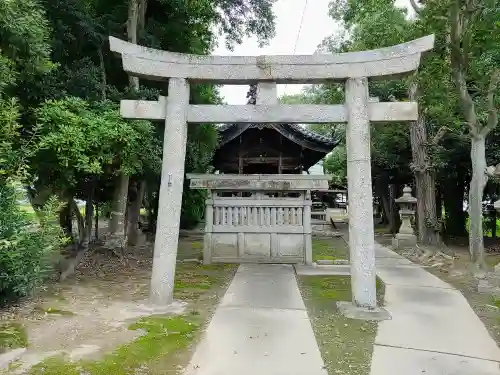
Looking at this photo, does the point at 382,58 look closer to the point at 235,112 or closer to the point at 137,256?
the point at 235,112

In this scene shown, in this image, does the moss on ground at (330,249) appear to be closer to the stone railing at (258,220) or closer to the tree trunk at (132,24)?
the stone railing at (258,220)

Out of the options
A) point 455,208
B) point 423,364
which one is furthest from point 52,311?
point 455,208

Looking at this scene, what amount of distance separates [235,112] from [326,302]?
124 inches

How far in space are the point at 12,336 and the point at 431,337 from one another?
453 centimetres

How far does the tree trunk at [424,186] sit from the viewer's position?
39.9ft

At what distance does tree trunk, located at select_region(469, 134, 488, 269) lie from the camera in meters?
7.45

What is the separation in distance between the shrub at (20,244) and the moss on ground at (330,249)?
669 centimetres

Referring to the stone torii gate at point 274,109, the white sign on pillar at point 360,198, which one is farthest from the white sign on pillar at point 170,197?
the white sign on pillar at point 360,198

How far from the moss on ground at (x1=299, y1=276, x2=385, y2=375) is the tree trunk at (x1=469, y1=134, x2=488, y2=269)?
209 cm

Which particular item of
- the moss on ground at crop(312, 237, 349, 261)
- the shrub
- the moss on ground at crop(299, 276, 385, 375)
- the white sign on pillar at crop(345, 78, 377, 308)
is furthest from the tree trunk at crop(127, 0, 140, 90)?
the moss on ground at crop(312, 237, 349, 261)

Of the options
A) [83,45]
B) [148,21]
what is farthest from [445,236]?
[83,45]

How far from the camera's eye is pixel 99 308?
5.54 meters

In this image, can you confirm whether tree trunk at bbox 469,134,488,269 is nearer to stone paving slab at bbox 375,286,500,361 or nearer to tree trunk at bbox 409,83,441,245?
stone paving slab at bbox 375,286,500,361

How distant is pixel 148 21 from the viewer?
33.2 feet
